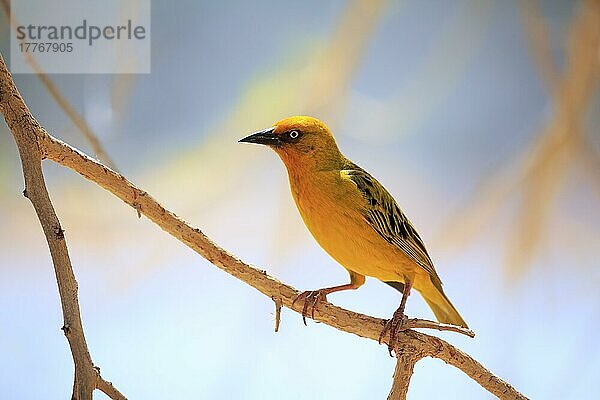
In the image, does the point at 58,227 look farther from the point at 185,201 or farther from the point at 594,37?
the point at 594,37

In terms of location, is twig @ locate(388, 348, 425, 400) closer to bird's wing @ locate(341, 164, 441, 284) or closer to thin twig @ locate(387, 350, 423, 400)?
thin twig @ locate(387, 350, 423, 400)

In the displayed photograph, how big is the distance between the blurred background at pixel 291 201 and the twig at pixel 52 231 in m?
0.47

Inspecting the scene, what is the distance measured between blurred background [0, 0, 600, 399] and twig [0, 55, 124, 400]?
47 cm

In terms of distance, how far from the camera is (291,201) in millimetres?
1673

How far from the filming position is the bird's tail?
137cm

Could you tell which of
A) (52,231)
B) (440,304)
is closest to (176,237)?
(52,231)

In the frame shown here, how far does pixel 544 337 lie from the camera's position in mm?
1678

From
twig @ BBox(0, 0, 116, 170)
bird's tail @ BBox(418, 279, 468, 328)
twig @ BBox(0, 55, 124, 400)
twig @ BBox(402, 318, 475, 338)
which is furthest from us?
twig @ BBox(0, 0, 116, 170)

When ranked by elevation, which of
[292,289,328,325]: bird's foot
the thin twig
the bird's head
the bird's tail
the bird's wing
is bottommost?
the thin twig

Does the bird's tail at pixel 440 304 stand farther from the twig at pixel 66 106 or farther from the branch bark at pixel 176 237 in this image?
the twig at pixel 66 106

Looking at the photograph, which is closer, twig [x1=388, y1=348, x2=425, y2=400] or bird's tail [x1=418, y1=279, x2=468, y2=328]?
twig [x1=388, y1=348, x2=425, y2=400]

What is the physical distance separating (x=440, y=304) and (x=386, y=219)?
A: 0.73 ft

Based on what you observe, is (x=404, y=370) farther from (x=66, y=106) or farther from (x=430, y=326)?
(x=66, y=106)

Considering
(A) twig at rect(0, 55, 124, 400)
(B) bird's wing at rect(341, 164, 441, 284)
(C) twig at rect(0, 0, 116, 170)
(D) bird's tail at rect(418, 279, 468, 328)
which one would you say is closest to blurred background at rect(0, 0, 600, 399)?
(C) twig at rect(0, 0, 116, 170)
